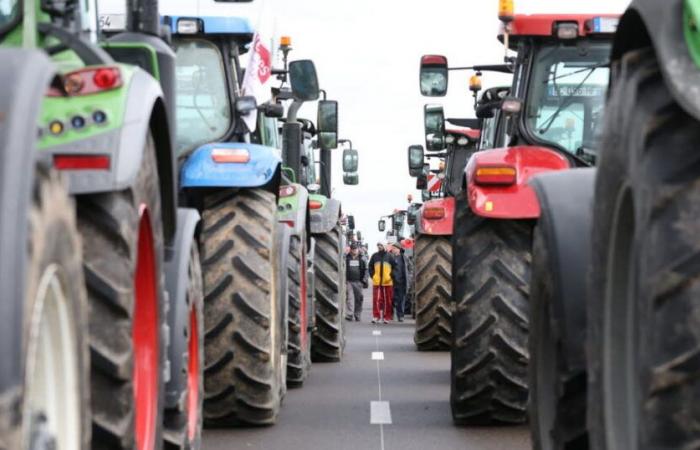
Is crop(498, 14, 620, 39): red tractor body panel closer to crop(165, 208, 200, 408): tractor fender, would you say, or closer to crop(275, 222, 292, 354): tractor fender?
crop(275, 222, 292, 354): tractor fender

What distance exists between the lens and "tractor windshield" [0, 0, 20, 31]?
7141 mm

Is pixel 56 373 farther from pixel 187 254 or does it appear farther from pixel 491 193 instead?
pixel 491 193

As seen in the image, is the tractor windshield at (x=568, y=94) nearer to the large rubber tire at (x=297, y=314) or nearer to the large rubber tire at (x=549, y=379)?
the large rubber tire at (x=297, y=314)

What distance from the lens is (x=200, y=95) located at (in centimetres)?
1248

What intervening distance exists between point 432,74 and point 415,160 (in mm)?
10069

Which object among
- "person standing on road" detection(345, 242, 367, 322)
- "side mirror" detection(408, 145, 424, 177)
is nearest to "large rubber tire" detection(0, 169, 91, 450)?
"side mirror" detection(408, 145, 424, 177)

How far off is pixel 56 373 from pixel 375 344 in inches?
814

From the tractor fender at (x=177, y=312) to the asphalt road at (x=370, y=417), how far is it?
11.4 feet

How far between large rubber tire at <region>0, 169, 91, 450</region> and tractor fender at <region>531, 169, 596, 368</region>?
2.02 m

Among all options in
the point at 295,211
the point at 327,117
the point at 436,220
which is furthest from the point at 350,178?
the point at 295,211

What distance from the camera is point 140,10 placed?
24.4 ft

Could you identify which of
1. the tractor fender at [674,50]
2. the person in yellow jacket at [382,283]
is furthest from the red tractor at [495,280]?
the person in yellow jacket at [382,283]

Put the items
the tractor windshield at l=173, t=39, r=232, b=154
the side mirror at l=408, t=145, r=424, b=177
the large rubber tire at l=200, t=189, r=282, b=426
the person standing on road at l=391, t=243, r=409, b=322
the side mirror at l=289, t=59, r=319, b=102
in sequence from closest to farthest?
1. the large rubber tire at l=200, t=189, r=282, b=426
2. the tractor windshield at l=173, t=39, r=232, b=154
3. the side mirror at l=289, t=59, r=319, b=102
4. the side mirror at l=408, t=145, r=424, b=177
5. the person standing on road at l=391, t=243, r=409, b=322

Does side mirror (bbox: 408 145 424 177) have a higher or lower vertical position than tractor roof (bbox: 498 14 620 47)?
lower
